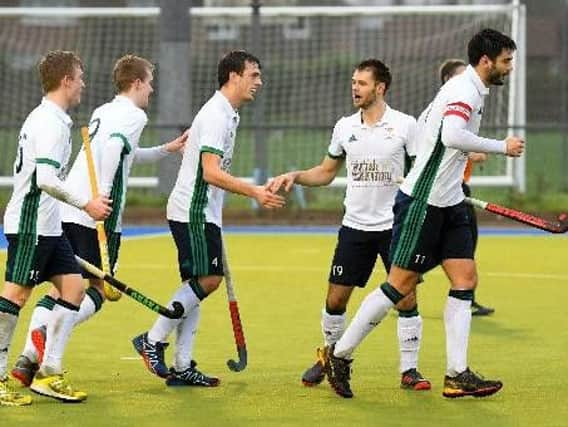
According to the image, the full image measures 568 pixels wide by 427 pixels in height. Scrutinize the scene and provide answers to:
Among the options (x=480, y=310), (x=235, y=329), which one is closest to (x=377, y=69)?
(x=235, y=329)

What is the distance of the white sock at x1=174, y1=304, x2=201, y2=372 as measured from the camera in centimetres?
1014

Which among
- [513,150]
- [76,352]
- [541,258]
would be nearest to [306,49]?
[541,258]

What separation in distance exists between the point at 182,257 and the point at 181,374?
0.63m

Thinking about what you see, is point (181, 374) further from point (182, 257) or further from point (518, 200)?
point (518, 200)

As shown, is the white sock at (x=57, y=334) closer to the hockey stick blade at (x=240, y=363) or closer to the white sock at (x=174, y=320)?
the white sock at (x=174, y=320)

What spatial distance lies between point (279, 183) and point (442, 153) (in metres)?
0.89

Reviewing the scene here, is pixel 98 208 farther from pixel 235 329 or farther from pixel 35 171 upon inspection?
pixel 235 329

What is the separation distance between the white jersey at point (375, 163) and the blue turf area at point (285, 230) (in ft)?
37.8

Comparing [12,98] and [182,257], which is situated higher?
[12,98]

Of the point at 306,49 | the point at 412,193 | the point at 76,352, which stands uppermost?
the point at 306,49

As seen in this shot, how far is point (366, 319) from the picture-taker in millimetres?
9648

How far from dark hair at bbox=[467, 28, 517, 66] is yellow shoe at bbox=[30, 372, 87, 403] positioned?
8.64 ft

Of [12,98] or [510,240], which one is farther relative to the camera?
[12,98]

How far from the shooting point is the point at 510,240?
2106 centimetres
